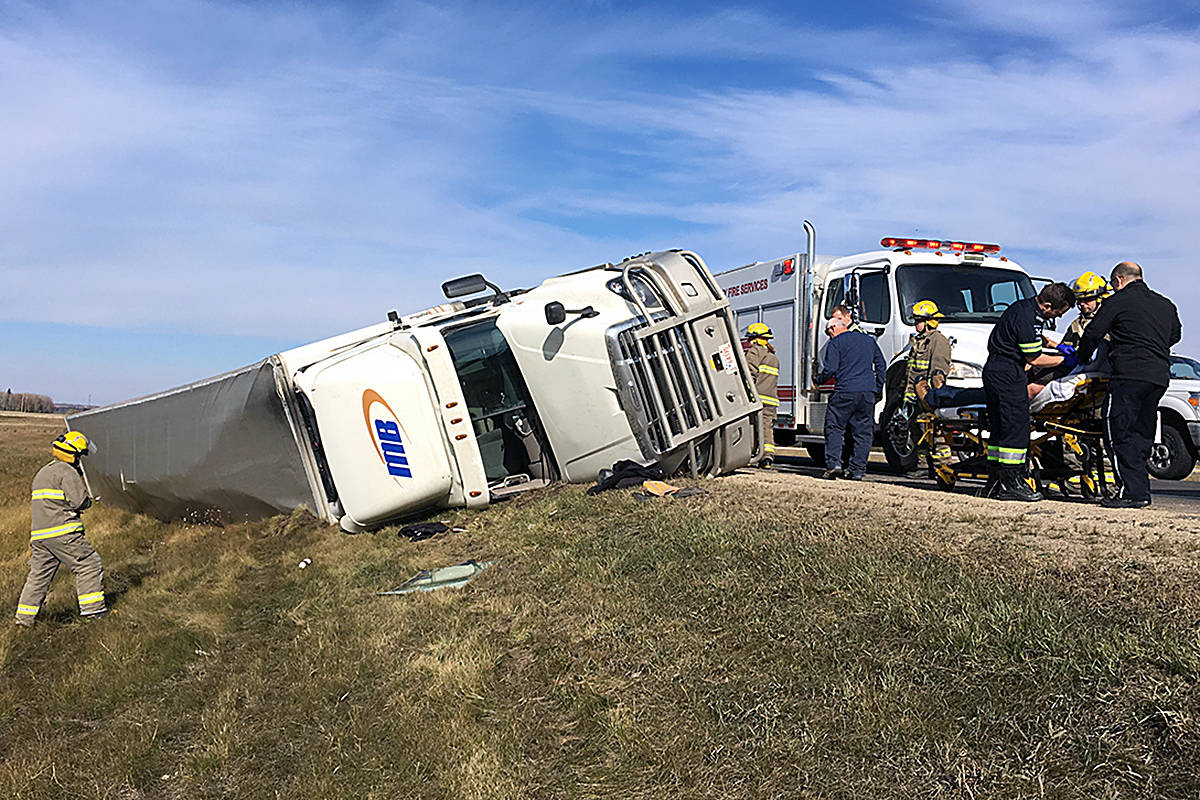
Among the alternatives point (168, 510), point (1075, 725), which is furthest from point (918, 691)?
point (168, 510)

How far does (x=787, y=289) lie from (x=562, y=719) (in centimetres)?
938

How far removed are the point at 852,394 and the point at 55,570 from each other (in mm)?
7136

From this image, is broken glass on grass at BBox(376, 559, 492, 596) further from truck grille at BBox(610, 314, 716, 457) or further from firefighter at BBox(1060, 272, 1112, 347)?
firefighter at BBox(1060, 272, 1112, 347)

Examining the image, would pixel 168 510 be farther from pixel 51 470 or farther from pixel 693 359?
pixel 693 359

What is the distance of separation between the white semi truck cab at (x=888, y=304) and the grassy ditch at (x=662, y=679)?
456 cm

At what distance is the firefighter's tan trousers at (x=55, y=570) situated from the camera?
293 inches

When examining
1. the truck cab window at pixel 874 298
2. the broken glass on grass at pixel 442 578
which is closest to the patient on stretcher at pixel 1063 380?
the truck cab window at pixel 874 298

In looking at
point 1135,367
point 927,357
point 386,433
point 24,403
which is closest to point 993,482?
point 1135,367

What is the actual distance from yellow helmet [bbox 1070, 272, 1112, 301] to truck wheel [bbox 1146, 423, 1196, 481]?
15.8 feet

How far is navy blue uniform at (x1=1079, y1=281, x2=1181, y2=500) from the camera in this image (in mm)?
6598

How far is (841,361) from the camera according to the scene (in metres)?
9.50

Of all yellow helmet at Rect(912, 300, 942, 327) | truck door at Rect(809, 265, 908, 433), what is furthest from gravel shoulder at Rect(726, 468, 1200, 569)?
truck door at Rect(809, 265, 908, 433)

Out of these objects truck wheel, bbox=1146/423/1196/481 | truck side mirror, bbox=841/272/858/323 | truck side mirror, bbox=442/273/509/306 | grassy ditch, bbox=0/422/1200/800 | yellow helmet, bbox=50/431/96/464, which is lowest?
truck wheel, bbox=1146/423/1196/481

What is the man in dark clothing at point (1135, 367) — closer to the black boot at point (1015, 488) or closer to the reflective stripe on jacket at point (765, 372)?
the black boot at point (1015, 488)
